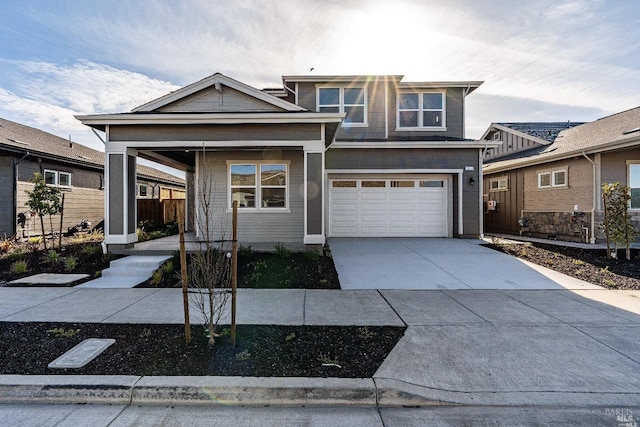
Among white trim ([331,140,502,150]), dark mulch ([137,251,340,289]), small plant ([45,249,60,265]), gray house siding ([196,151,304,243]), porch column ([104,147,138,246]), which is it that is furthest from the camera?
white trim ([331,140,502,150])

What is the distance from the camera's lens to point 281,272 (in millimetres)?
6879

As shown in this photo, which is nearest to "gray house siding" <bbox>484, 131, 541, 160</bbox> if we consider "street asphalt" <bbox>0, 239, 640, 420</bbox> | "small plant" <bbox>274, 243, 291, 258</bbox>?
"street asphalt" <bbox>0, 239, 640, 420</bbox>

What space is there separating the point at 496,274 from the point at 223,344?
6.13 meters

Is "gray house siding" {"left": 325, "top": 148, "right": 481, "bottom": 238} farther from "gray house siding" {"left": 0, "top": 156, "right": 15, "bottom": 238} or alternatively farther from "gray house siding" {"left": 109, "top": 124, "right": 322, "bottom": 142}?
"gray house siding" {"left": 0, "top": 156, "right": 15, "bottom": 238}

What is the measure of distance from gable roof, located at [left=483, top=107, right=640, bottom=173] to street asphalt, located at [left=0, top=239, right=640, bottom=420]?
6055 millimetres

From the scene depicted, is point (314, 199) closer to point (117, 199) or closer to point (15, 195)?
point (117, 199)

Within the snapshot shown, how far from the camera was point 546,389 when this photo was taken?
2.81 metres

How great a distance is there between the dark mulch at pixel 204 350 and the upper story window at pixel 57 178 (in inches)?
420

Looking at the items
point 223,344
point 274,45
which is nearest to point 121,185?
point 274,45

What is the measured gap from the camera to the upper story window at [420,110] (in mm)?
12336

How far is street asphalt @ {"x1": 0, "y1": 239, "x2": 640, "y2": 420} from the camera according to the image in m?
2.72

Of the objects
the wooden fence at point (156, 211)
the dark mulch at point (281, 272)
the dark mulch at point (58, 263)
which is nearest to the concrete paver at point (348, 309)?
the dark mulch at point (281, 272)

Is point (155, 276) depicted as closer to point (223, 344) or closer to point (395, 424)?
point (223, 344)

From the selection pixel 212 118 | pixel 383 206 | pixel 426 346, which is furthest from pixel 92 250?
pixel 383 206
